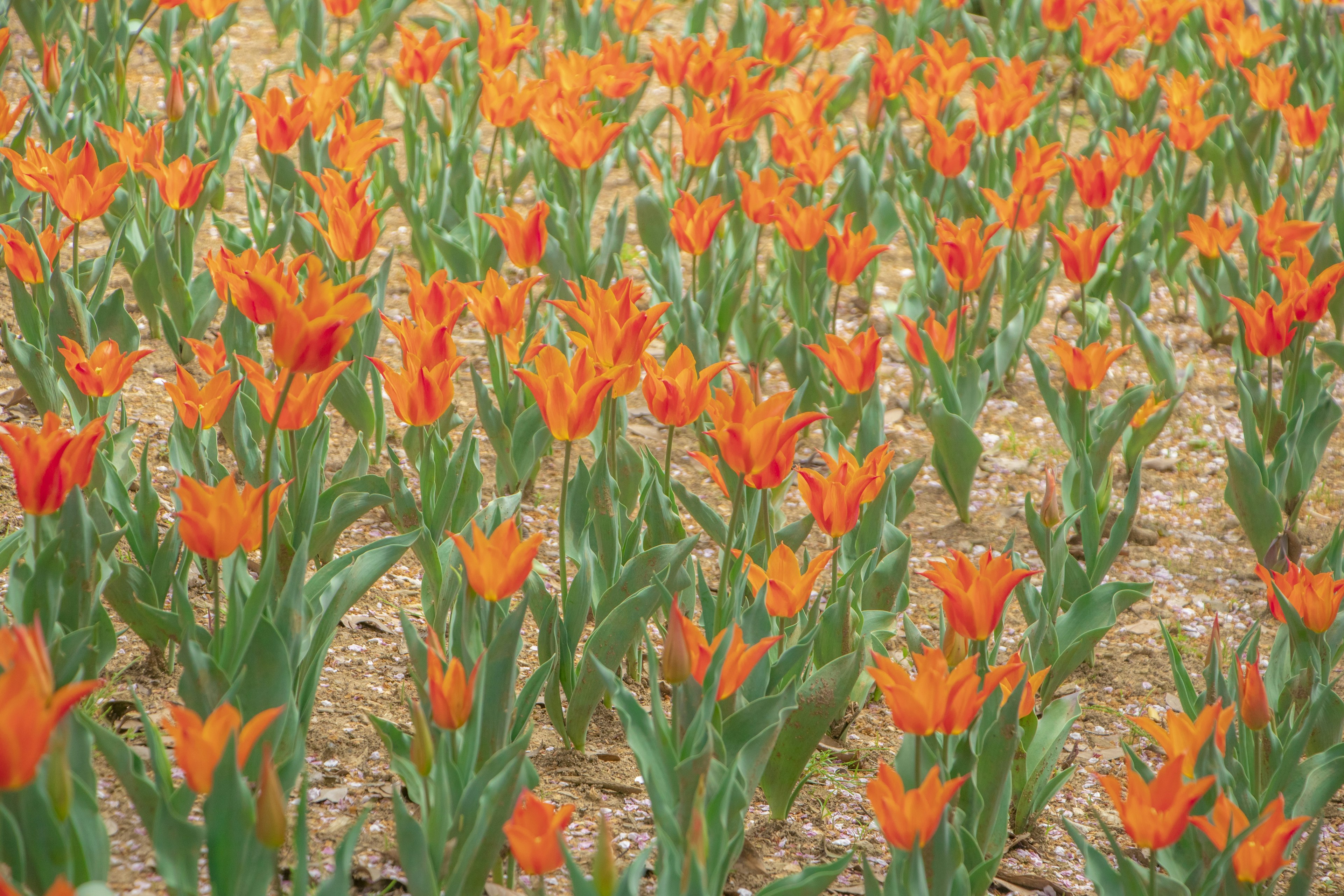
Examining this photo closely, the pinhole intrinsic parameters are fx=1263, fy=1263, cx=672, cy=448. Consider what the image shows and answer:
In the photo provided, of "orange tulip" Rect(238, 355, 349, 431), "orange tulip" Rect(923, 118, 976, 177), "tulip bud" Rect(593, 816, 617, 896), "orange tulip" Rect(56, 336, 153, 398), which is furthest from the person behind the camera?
"orange tulip" Rect(923, 118, 976, 177)

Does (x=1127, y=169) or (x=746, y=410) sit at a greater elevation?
(x=1127, y=169)

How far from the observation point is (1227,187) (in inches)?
213

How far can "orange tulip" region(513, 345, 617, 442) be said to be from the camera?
72.4 inches

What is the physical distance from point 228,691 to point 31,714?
45 cm

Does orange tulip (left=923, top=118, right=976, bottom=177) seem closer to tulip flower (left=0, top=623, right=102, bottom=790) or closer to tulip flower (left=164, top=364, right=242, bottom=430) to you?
tulip flower (left=164, top=364, right=242, bottom=430)

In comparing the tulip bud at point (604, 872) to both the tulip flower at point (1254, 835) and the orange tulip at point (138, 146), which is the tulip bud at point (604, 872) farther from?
the orange tulip at point (138, 146)

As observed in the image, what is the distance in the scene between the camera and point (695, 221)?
2.97 meters

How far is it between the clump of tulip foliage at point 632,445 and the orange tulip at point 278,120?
11 mm

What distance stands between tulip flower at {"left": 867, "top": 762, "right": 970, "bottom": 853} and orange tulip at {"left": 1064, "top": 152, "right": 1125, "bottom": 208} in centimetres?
231

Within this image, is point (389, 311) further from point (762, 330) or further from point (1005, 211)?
point (1005, 211)

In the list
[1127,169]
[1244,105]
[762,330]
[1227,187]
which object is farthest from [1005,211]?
[1227,187]

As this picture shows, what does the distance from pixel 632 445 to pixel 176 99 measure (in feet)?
5.19

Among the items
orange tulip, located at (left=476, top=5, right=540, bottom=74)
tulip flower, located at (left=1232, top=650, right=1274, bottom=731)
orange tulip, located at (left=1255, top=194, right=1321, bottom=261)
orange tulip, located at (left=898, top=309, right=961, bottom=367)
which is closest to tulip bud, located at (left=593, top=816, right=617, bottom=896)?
tulip flower, located at (left=1232, top=650, right=1274, bottom=731)

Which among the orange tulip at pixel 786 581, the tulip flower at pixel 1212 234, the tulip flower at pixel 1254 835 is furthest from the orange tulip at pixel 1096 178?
the tulip flower at pixel 1254 835
